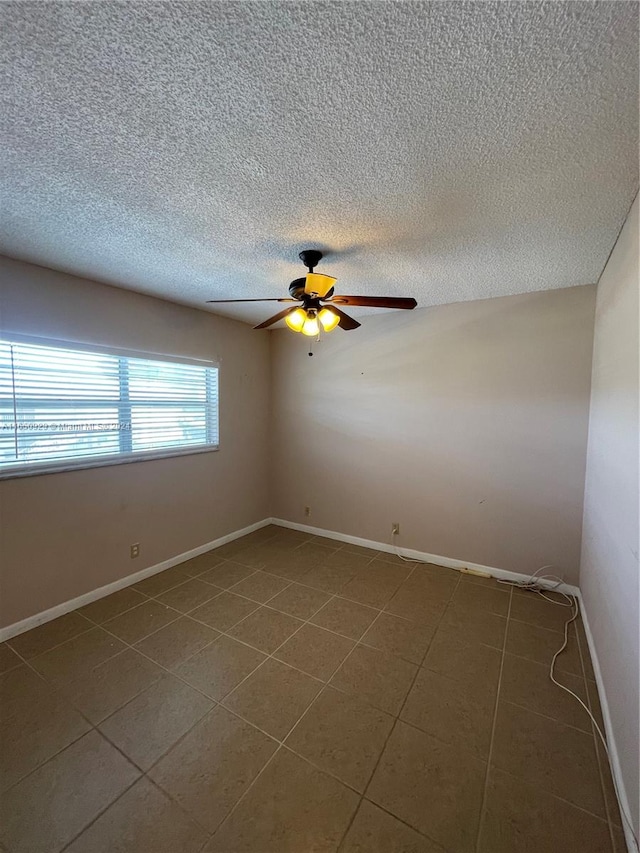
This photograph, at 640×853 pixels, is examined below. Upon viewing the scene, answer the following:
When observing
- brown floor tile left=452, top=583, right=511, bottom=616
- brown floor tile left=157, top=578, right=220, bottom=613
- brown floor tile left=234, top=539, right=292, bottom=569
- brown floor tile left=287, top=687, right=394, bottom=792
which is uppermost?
brown floor tile left=452, top=583, right=511, bottom=616

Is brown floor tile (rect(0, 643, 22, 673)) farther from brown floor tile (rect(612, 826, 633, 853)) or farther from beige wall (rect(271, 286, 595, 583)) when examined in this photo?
brown floor tile (rect(612, 826, 633, 853))

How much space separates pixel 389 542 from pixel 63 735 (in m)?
2.74

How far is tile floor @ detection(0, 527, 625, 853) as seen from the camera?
1.20 metres

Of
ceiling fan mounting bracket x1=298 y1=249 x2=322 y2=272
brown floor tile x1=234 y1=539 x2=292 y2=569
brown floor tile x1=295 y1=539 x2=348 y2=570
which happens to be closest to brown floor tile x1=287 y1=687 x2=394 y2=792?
brown floor tile x1=295 y1=539 x2=348 y2=570

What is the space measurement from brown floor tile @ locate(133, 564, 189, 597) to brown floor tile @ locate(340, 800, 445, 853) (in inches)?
80.9

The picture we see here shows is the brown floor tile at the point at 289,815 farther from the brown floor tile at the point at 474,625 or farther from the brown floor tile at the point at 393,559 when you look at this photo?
the brown floor tile at the point at 393,559

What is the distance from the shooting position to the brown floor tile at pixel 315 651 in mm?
1942

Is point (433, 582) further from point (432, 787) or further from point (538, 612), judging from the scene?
point (432, 787)

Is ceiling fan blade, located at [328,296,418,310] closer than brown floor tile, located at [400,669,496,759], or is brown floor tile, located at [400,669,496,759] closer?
brown floor tile, located at [400,669,496,759]

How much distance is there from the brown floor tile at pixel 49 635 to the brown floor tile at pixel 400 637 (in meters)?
1.93

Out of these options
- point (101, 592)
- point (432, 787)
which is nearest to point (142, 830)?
point (432, 787)

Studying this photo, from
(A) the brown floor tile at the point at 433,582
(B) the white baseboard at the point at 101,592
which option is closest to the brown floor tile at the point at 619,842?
(A) the brown floor tile at the point at 433,582

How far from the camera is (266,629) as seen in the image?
227 centimetres

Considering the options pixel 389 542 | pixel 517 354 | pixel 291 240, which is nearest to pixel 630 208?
pixel 517 354
